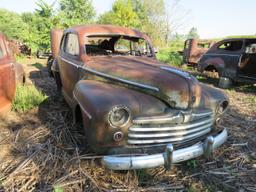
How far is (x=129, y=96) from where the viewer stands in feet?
9.85

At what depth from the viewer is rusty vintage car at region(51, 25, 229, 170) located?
2758 mm

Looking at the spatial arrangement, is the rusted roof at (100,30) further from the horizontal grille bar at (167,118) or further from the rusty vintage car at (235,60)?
the rusty vintage car at (235,60)

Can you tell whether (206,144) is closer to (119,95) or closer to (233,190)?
(233,190)

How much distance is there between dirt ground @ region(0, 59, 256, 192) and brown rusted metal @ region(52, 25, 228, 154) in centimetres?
47

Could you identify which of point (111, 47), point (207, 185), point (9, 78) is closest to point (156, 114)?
point (207, 185)

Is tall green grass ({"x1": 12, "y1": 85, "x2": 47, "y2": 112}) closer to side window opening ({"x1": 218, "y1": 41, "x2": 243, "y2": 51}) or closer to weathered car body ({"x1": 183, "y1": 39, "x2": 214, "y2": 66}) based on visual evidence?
side window opening ({"x1": 218, "y1": 41, "x2": 243, "y2": 51})

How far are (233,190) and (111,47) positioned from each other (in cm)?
333

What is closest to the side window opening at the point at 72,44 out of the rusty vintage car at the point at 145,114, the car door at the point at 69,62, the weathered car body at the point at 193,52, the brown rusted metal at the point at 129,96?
the car door at the point at 69,62

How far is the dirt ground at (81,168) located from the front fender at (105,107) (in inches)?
14.4

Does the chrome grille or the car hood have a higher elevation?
the car hood

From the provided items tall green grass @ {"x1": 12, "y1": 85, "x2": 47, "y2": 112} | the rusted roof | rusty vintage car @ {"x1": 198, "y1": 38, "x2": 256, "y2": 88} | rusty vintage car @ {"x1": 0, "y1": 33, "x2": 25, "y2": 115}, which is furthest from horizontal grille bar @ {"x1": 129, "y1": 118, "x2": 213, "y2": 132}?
rusty vintage car @ {"x1": 198, "y1": 38, "x2": 256, "y2": 88}

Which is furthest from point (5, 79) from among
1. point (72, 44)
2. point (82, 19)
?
point (82, 19)

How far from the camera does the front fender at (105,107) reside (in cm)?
274

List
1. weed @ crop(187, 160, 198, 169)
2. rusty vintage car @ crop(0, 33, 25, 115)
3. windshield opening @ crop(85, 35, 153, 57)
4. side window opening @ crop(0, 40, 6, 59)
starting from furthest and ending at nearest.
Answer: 1. windshield opening @ crop(85, 35, 153, 57)
2. side window opening @ crop(0, 40, 6, 59)
3. rusty vintage car @ crop(0, 33, 25, 115)
4. weed @ crop(187, 160, 198, 169)
